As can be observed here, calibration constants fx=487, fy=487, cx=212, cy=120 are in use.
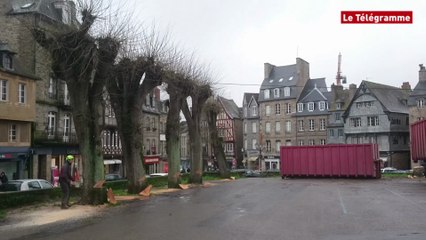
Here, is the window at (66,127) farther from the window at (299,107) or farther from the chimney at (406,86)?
the chimney at (406,86)

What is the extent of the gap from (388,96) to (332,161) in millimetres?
33505

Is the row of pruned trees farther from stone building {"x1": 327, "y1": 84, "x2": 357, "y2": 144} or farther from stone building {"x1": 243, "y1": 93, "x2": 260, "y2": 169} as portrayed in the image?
stone building {"x1": 243, "y1": 93, "x2": 260, "y2": 169}

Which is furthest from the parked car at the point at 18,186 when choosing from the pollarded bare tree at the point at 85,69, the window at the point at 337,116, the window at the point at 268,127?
the window at the point at 268,127

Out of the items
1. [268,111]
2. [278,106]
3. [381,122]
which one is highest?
[278,106]

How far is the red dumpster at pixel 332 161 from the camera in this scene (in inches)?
1604

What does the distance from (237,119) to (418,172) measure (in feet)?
171

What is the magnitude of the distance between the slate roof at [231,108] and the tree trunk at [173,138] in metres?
59.8

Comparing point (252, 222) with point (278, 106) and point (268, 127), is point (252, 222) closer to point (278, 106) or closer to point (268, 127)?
Result: point (278, 106)

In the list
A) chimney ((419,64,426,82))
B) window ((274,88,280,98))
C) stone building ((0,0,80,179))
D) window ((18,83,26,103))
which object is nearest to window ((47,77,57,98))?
stone building ((0,0,80,179))

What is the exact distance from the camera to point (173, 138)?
3102cm

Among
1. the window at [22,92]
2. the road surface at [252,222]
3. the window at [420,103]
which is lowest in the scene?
the road surface at [252,222]

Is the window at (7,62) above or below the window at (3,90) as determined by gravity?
above

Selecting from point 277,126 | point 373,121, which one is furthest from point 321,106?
point 373,121

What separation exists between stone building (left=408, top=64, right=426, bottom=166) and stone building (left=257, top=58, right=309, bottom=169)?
65.1ft
